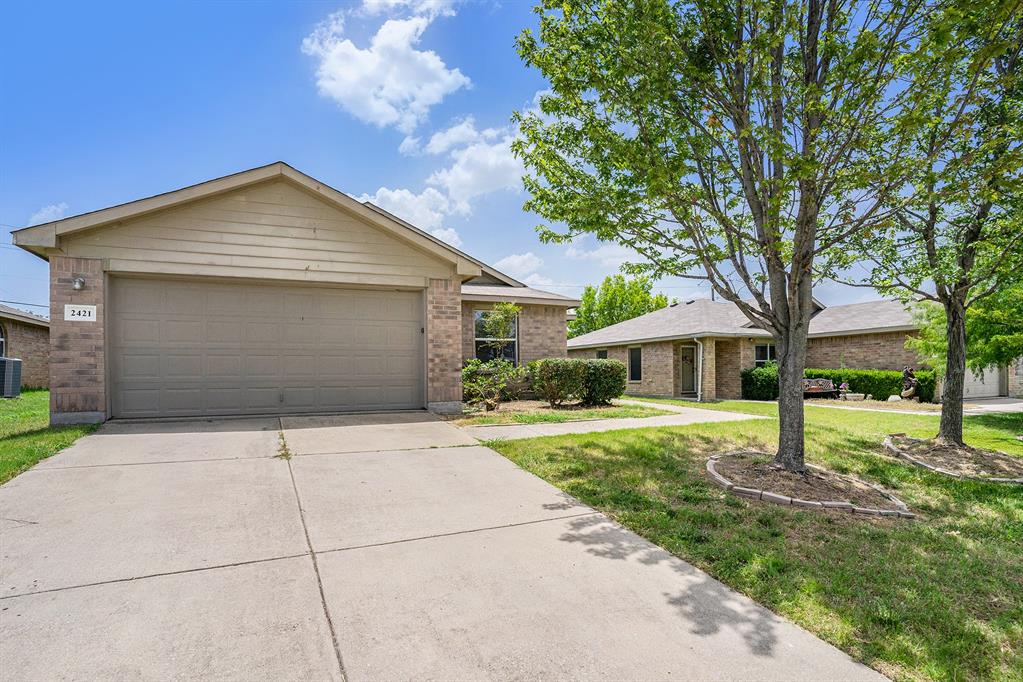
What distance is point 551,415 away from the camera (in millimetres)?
10148

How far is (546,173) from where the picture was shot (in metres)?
6.36

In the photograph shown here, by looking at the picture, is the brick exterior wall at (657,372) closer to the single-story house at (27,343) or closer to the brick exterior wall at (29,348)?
the single-story house at (27,343)

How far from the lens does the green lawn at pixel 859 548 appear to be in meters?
2.48

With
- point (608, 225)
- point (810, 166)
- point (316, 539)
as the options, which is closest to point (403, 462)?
point (316, 539)

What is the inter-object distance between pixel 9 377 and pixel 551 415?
1567 cm

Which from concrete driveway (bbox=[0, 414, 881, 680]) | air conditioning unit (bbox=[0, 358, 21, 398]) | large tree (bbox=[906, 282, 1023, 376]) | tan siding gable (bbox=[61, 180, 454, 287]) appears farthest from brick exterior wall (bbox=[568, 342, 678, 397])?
air conditioning unit (bbox=[0, 358, 21, 398])

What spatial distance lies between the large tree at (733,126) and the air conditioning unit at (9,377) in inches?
653

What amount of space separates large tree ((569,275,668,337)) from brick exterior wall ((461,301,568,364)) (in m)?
27.4

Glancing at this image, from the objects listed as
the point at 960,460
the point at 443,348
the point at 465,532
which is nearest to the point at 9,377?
the point at 443,348

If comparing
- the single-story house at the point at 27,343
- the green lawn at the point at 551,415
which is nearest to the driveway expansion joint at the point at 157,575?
the green lawn at the point at 551,415

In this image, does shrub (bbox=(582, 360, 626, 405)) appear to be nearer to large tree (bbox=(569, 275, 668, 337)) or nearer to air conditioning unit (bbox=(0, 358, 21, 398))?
air conditioning unit (bbox=(0, 358, 21, 398))

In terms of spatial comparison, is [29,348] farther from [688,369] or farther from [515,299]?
[688,369]

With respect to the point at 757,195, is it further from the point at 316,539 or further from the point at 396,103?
the point at 396,103

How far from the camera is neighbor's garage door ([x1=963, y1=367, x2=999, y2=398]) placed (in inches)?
727
